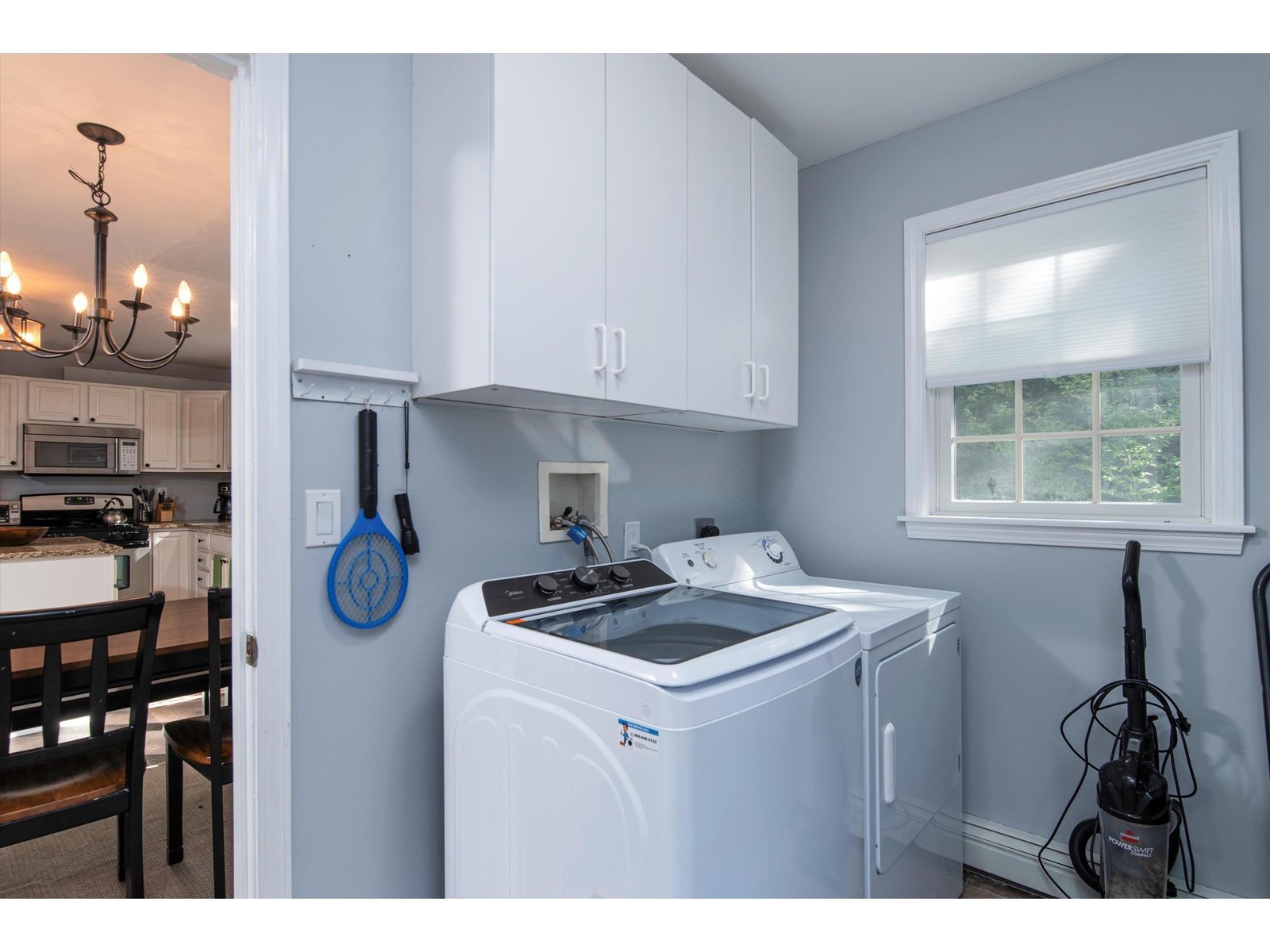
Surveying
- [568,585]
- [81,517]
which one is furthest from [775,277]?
[81,517]

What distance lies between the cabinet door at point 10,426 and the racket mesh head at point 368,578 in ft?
18.3

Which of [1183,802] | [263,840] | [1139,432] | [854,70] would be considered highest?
[854,70]

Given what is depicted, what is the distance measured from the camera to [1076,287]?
1.92 meters

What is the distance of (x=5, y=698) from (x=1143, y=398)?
3032 millimetres

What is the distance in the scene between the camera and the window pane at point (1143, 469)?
71.3 inches

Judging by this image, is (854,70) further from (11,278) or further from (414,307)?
(11,278)

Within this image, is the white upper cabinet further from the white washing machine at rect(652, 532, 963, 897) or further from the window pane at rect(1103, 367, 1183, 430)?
the window pane at rect(1103, 367, 1183, 430)

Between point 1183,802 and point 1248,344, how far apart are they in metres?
1.22

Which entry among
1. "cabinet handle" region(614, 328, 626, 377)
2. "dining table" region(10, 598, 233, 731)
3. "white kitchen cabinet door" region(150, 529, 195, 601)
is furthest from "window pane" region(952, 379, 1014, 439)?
"white kitchen cabinet door" region(150, 529, 195, 601)

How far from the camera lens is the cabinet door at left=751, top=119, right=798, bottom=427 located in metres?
1.97

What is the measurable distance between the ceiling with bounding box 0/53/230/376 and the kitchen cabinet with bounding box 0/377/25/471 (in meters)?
1.26

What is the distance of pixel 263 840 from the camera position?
1.23m

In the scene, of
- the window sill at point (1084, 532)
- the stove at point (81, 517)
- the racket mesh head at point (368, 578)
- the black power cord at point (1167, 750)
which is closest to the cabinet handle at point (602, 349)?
the racket mesh head at point (368, 578)
